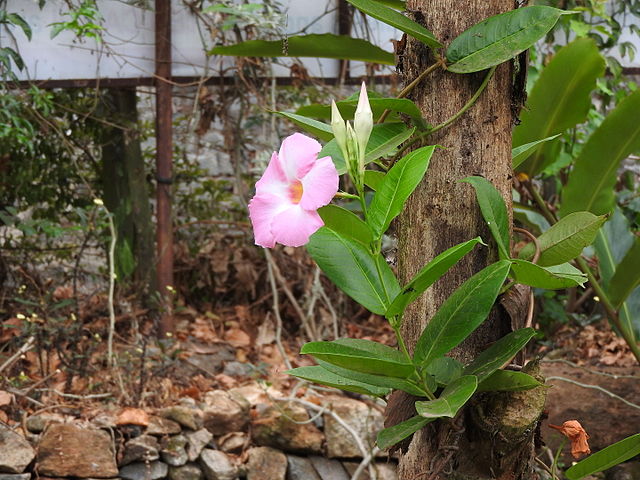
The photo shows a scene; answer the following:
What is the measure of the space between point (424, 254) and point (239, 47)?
775 mm

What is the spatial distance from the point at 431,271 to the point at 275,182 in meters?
0.25

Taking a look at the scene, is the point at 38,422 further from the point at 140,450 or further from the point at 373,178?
the point at 373,178

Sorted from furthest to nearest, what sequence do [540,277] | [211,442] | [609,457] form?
1. [211,442]
2. [609,457]
3. [540,277]

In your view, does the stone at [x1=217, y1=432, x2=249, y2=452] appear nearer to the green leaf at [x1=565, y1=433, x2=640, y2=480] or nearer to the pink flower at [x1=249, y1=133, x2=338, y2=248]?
the green leaf at [x1=565, y1=433, x2=640, y2=480]

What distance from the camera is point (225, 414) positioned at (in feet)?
11.0

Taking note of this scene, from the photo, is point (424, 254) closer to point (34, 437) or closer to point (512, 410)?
point (512, 410)

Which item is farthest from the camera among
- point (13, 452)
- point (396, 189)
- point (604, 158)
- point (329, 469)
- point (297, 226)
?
point (329, 469)

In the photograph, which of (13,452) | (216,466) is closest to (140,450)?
(216,466)

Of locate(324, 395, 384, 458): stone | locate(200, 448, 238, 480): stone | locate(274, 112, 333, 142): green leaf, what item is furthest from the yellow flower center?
locate(324, 395, 384, 458): stone

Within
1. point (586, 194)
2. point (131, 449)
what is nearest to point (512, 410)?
point (586, 194)

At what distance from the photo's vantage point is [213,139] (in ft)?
16.9

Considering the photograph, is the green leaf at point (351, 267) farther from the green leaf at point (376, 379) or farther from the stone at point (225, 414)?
the stone at point (225, 414)

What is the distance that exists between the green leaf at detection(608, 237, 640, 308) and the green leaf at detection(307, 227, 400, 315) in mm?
1479

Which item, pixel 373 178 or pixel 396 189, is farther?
pixel 373 178
